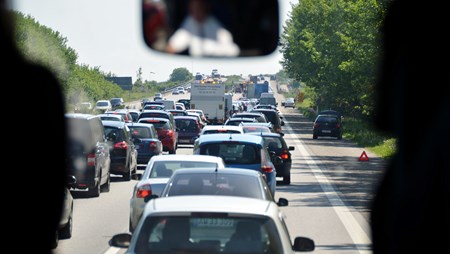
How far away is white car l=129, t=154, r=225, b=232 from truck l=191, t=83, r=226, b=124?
201 feet

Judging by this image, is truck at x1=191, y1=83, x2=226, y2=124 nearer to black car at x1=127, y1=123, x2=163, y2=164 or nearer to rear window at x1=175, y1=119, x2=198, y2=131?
rear window at x1=175, y1=119, x2=198, y2=131

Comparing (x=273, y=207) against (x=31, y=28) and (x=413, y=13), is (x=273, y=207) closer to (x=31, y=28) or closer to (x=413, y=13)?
(x=413, y=13)

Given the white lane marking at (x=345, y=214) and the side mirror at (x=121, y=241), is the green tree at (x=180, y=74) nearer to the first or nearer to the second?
the side mirror at (x=121, y=241)

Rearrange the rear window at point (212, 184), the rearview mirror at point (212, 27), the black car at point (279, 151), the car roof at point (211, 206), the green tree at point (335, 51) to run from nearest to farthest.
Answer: the rearview mirror at point (212, 27)
the car roof at point (211, 206)
the rear window at point (212, 184)
the black car at point (279, 151)
the green tree at point (335, 51)

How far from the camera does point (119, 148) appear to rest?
103ft

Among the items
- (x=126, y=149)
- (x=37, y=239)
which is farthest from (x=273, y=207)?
(x=126, y=149)

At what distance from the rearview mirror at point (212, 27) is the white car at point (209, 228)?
3.85 meters

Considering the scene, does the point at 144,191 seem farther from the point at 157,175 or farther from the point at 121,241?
the point at 121,241

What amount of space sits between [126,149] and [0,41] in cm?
2493

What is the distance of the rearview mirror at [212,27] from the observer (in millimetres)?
5055

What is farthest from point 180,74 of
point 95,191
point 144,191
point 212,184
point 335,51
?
point 335,51

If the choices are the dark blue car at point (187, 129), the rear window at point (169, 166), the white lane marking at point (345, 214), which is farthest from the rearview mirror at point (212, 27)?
the dark blue car at point (187, 129)

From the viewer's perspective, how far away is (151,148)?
37062 millimetres

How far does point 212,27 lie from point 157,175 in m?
13.9
